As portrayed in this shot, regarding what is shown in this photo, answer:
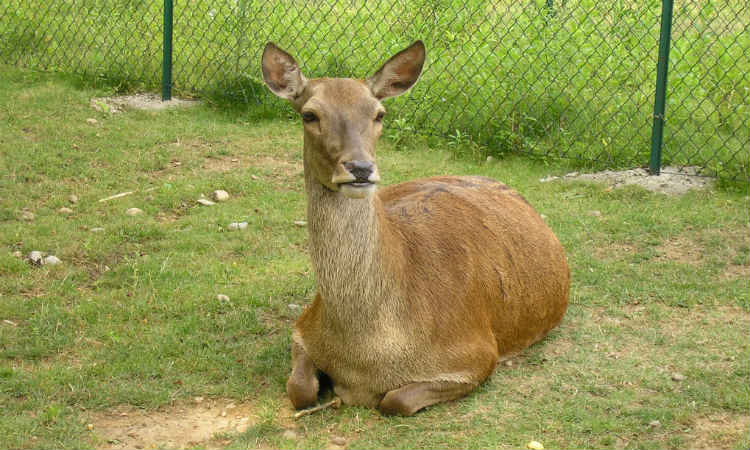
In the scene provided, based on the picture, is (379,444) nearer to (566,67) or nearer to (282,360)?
(282,360)

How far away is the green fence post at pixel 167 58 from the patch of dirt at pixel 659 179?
13.4ft

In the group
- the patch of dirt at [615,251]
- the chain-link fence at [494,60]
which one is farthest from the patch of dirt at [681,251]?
the chain-link fence at [494,60]

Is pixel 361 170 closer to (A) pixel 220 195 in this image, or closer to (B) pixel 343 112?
(B) pixel 343 112

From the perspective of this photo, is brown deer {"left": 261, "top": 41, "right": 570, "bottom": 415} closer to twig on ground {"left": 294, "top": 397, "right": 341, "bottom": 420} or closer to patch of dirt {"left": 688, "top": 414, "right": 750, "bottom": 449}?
twig on ground {"left": 294, "top": 397, "right": 341, "bottom": 420}

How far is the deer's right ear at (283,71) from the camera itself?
489 cm

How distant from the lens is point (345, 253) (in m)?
4.64

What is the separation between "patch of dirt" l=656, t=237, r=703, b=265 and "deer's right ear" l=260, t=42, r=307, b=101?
314 cm

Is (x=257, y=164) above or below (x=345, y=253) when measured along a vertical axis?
below

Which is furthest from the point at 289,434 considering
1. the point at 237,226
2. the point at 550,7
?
the point at 550,7

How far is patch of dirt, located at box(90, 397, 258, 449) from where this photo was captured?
14.9 ft

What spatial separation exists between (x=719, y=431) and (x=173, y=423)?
2497 millimetres

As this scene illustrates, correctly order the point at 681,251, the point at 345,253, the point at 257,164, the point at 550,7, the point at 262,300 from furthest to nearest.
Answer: the point at 550,7, the point at 257,164, the point at 681,251, the point at 262,300, the point at 345,253

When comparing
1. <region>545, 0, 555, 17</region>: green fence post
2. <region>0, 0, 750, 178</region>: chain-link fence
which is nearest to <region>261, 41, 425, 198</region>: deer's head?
<region>0, 0, 750, 178</region>: chain-link fence

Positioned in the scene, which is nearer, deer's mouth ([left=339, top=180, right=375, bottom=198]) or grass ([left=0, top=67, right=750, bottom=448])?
deer's mouth ([left=339, top=180, right=375, bottom=198])
